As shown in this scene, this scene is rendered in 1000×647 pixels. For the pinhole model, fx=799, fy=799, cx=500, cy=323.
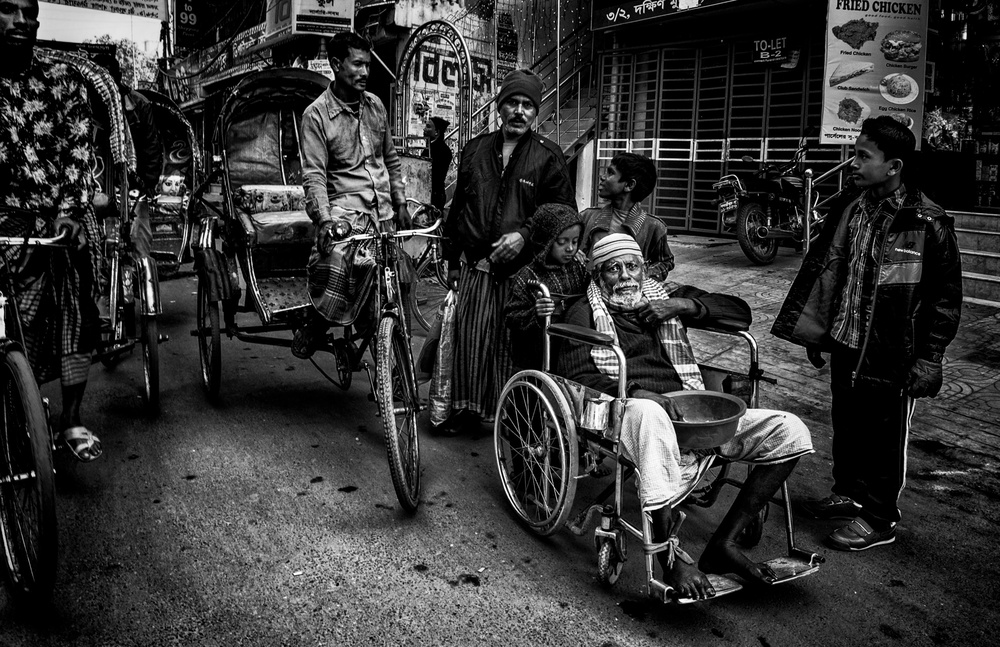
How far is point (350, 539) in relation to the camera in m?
3.41

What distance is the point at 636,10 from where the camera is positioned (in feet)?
39.7

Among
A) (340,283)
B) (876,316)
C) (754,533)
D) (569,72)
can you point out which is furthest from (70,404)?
(569,72)

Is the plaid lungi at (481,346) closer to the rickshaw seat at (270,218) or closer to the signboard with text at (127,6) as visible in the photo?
the rickshaw seat at (270,218)

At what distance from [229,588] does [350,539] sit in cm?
57

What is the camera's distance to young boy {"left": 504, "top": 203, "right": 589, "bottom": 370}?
3.77 meters

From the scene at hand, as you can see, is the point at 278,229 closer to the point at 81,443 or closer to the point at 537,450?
the point at 81,443

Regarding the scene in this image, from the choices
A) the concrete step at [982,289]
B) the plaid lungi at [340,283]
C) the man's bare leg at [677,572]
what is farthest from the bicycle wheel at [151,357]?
the concrete step at [982,289]

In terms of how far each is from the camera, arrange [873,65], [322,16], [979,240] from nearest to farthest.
→ [979,240]
[873,65]
[322,16]

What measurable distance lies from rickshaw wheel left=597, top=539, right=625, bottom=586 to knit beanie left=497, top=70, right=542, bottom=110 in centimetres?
239

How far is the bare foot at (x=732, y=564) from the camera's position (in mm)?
2865

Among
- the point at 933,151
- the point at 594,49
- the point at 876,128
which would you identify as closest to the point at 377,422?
the point at 876,128

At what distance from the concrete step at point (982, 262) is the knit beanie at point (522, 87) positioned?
5756 mm

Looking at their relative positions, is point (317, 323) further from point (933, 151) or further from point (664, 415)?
point (933, 151)

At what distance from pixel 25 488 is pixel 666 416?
2.30 meters
